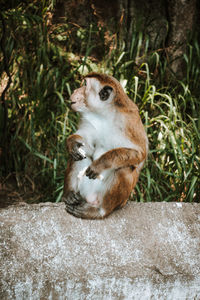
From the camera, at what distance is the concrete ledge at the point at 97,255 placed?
186cm

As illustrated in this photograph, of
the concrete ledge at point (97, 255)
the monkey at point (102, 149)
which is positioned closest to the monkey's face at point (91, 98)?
the monkey at point (102, 149)

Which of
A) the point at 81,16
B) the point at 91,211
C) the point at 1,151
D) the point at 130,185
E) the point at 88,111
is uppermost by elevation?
the point at 81,16

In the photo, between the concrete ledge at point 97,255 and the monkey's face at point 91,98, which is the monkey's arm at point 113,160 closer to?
the monkey's face at point 91,98

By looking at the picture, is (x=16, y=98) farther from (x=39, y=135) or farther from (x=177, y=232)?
(x=177, y=232)

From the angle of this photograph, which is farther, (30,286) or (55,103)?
(55,103)

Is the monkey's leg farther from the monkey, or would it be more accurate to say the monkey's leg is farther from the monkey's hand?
the monkey's hand

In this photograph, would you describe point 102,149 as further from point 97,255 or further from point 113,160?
point 97,255

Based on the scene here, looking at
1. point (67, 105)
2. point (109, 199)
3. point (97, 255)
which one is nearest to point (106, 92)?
point (109, 199)

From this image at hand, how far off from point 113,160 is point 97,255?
0.56 meters

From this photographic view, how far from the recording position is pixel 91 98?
2.06 meters

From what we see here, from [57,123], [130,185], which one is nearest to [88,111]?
[130,185]

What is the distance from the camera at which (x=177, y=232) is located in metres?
2.31

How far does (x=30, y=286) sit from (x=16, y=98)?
2.31 m

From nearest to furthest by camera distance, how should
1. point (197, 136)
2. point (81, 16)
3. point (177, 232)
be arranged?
point (177, 232) → point (197, 136) → point (81, 16)
